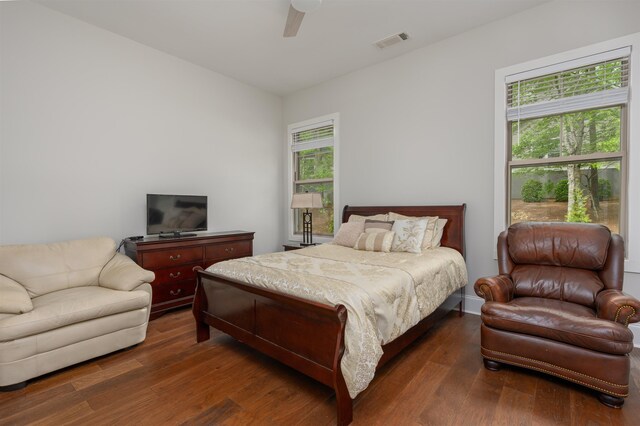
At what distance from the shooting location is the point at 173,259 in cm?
348

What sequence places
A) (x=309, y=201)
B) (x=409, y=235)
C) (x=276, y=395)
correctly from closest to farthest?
(x=276, y=395), (x=409, y=235), (x=309, y=201)

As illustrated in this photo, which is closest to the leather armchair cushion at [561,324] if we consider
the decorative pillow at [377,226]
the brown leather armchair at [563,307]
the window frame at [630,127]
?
the brown leather armchair at [563,307]

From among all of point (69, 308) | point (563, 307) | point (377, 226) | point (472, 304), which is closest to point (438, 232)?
point (377, 226)

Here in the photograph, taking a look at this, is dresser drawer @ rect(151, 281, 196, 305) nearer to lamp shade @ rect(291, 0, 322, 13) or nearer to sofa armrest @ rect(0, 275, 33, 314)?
sofa armrest @ rect(0, 275, 33, 314)

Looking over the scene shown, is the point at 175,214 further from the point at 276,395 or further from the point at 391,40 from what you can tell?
the point at 391,40

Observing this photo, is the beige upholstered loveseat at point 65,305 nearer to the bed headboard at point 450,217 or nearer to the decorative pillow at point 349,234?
the decorative pillow at point 349,234

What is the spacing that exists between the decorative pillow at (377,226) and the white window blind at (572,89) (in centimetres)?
170

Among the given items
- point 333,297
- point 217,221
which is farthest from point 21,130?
point 333,297

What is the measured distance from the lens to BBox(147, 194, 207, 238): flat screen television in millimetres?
3481

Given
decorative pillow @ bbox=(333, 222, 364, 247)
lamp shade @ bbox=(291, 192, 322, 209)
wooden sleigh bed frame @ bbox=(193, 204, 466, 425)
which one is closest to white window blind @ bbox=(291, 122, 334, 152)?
lamp shade @ bbox=(291, 192, 322, 209)

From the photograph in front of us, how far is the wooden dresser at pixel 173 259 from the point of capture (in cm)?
329

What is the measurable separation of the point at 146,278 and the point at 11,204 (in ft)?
4.83

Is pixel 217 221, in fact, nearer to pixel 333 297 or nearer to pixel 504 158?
pixel 333 297

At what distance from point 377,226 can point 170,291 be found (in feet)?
8.18
